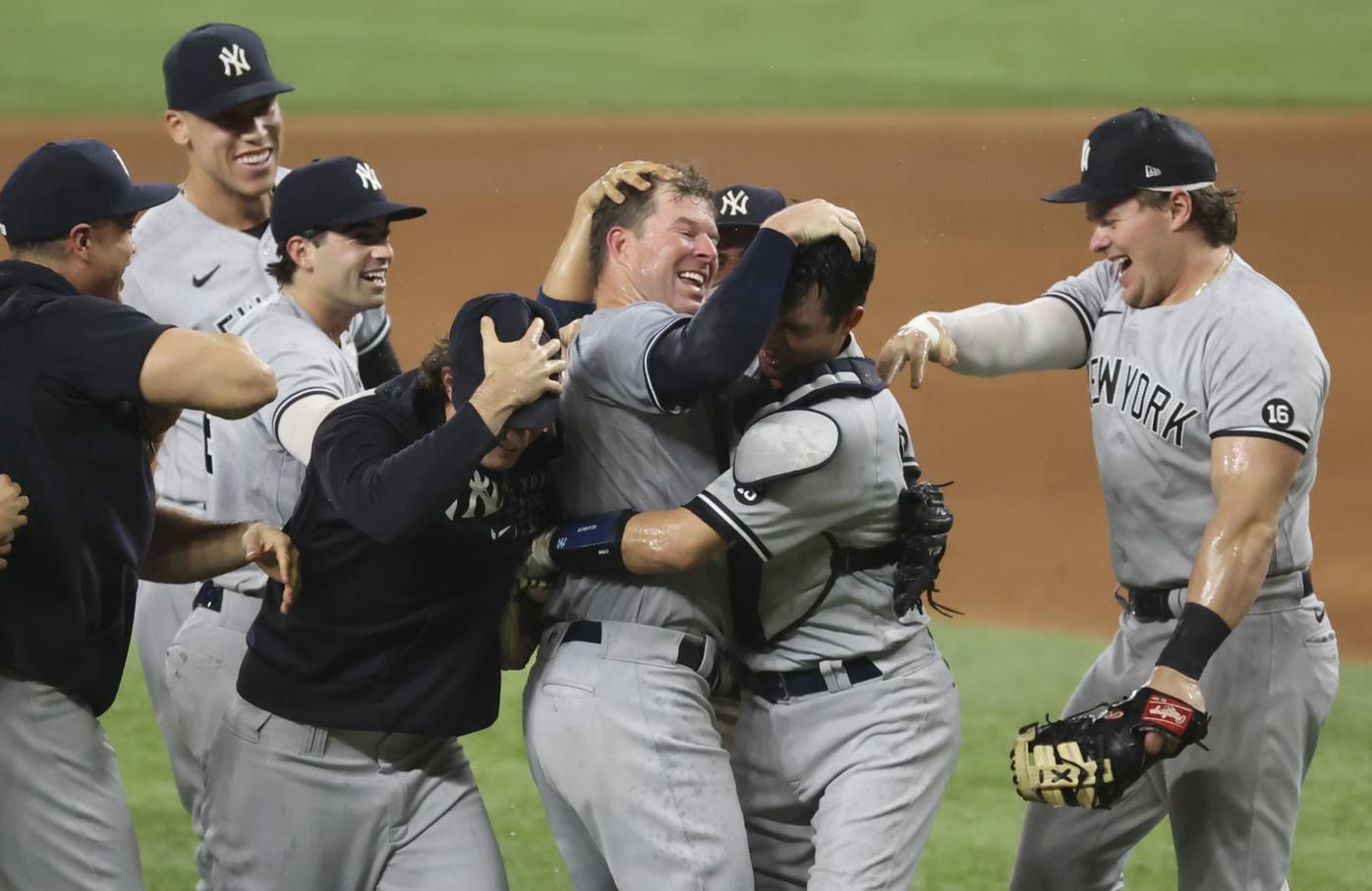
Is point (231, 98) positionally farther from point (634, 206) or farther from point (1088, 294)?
point (1088, 294)

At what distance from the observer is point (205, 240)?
504 cm

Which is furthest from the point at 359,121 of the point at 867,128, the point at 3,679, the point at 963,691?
the point at 3,679

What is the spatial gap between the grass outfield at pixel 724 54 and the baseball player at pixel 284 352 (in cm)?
993

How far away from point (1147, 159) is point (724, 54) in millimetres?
11470

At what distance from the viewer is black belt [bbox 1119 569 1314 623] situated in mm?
4004

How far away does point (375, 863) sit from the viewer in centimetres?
357

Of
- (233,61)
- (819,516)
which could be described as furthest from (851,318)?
(233,61)

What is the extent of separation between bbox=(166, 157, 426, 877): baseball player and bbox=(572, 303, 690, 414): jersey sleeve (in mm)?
860

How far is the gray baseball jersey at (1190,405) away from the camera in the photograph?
372cm

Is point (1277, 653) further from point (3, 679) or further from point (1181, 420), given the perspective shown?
point (3, 679)

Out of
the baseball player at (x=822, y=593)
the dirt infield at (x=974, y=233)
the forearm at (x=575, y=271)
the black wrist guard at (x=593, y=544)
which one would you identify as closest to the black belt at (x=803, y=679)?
the baseball player at (x=822, y=593)

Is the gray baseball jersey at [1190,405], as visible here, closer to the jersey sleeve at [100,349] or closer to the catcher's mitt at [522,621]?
the catcher's mitt at [522,621]

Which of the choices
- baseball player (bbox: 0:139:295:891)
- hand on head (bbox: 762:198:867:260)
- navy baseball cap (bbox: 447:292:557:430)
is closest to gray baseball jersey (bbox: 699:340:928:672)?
hand on head (bbox: 762:198:867:260)

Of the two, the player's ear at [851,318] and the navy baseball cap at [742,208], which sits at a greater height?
the navy baseball cap at [742,208]
